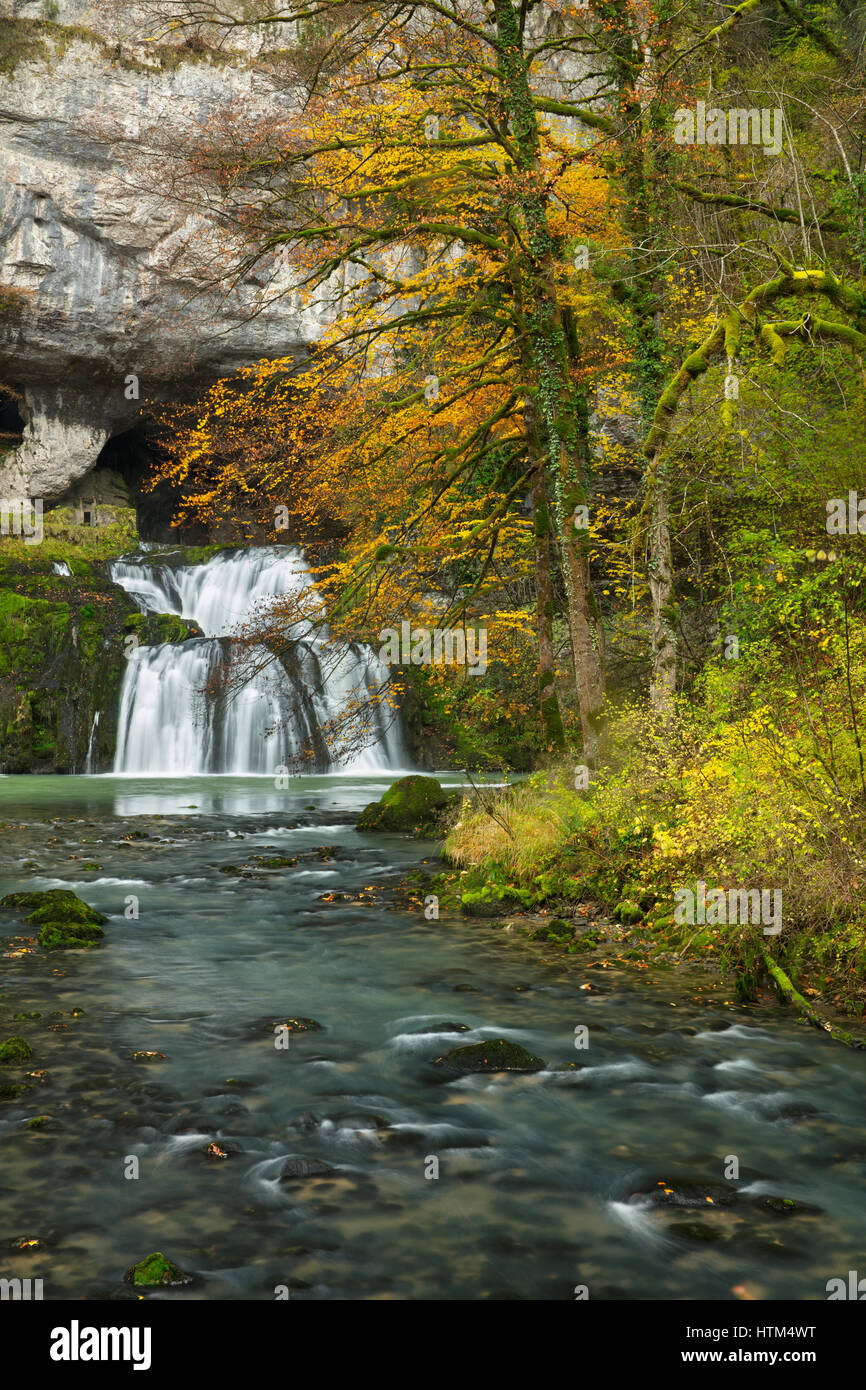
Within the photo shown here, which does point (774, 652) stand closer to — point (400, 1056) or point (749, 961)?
point (749, 961)

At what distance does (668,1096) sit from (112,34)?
112ft

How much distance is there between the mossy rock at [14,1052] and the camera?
18.8 feet

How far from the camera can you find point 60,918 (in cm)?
900

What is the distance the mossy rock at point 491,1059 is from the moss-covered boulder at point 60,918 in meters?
3.86

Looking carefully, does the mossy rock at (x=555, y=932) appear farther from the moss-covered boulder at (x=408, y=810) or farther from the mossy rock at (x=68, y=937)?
the moss-covered boulder at (x=408, y=810)

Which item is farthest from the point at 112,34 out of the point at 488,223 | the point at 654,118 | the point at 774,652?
the point at 774,652

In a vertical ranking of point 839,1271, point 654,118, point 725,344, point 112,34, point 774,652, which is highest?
point 112,34

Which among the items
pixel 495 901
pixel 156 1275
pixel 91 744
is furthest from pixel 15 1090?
pixel 91 744

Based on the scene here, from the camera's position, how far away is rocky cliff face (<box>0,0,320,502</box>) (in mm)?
29469

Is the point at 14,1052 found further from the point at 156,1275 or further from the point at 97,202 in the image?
the point at 97,202

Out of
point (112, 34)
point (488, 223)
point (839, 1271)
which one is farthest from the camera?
point (112, 34)

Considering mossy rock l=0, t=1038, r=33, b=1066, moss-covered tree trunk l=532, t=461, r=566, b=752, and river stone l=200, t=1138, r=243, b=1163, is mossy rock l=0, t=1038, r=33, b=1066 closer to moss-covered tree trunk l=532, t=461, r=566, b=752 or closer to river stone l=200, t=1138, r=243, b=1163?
river stone l=200, t=1138, r=243, b=1163
